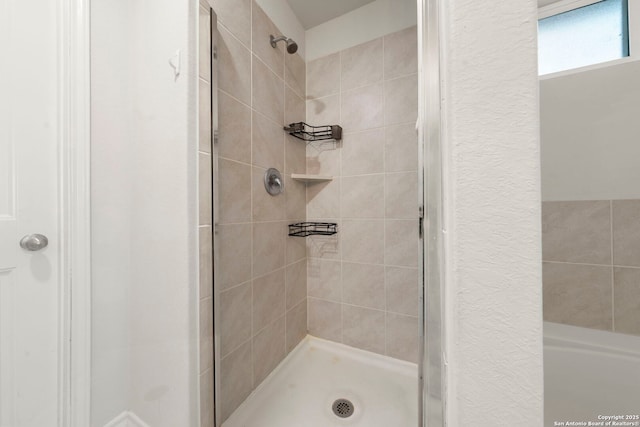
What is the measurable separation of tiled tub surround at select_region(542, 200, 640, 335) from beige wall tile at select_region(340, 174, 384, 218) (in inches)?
31.2

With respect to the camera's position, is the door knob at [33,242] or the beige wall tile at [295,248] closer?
the door knob at [33,242]

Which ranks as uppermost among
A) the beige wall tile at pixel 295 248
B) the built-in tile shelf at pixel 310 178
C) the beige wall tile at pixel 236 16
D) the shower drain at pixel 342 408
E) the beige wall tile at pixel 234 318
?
the beige wall tile at pixel 236 16

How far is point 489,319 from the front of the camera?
272mm

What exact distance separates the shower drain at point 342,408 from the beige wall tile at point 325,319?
0.34 m

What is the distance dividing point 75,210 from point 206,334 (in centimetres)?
59

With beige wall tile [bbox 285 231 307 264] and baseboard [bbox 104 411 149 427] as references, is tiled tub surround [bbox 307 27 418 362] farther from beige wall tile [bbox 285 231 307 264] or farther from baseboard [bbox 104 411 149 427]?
baseboard [bbox 104 411 149 427]

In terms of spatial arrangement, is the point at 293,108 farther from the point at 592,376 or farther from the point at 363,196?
the point at 592,376

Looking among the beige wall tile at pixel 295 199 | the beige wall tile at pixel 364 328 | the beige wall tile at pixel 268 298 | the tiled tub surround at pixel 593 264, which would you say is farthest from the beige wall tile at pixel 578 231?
the beige wall tile at pixel 268 298

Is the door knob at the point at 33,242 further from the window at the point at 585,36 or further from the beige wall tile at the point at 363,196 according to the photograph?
the window at the point at 585,36

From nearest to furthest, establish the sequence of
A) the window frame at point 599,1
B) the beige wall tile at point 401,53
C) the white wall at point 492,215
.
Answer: the white wall at point 492,215 < the window frame at point 599,1 < the beige wall tile at point 401,53

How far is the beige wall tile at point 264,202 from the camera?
3.48ft

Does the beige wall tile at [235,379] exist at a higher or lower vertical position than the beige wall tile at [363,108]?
lower

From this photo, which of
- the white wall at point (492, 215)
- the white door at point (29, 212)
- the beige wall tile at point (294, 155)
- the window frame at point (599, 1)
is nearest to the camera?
the white wall at point (492, 215)

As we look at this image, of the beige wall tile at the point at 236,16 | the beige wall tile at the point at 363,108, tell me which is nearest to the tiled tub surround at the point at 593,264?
the beige wall tile at the point at 363,108
